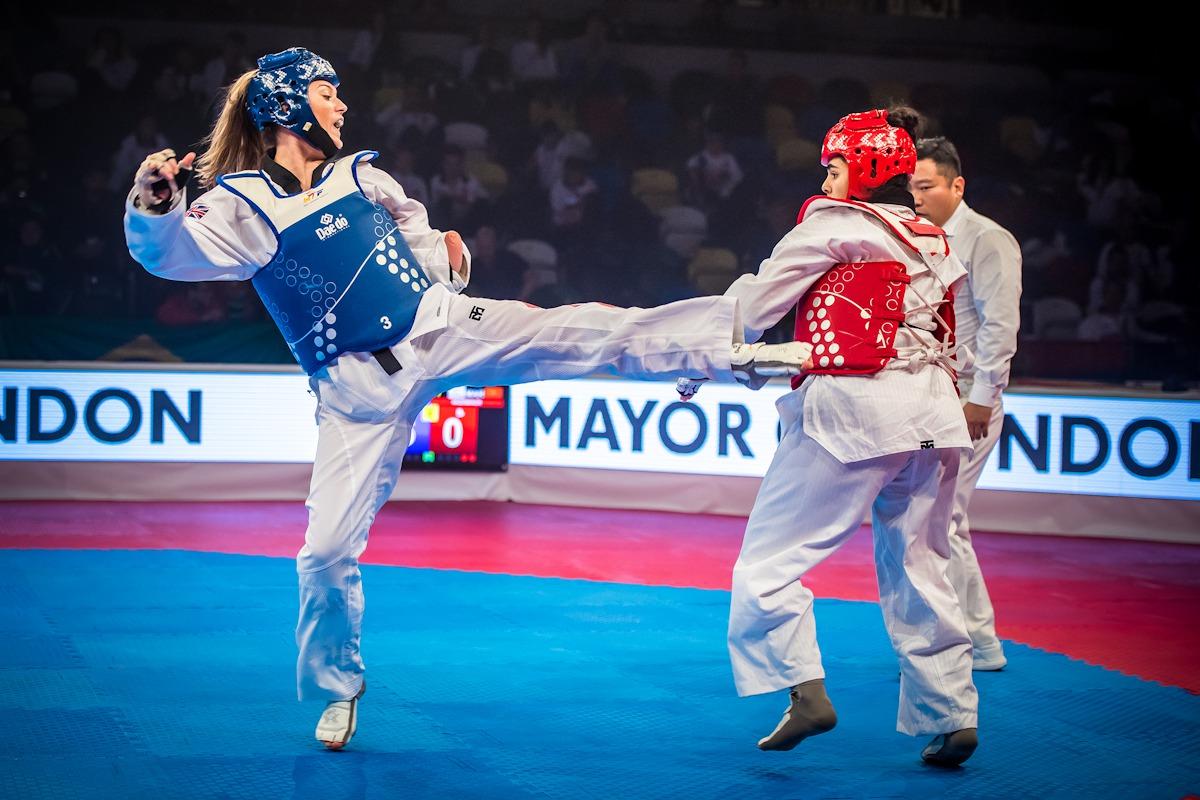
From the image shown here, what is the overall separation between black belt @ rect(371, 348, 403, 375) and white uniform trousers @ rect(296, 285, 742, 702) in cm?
2

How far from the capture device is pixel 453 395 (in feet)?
28.3

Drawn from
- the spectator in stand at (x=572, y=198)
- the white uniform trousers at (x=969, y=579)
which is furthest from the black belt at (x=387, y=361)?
the spectator in stand at (x=572, y=198)

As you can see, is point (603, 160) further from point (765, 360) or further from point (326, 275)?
point (765, 360)

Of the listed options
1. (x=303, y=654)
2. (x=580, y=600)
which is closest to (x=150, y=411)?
(x=580, y=600)

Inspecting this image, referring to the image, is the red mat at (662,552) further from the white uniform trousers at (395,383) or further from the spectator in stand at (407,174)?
the spectator in stand at (407,174)

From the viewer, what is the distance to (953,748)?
344 cm

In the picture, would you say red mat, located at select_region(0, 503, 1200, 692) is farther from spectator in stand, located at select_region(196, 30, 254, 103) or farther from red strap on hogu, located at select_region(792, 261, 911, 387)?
spectator in stand, located at select_region(196, 30, 254, 103)

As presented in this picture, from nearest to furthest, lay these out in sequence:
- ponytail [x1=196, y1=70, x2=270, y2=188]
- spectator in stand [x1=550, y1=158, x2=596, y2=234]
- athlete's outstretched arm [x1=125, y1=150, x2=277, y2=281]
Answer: athlete's outstretched arm [x1=125, y1=150, x2=277, y2=281] → ponytail [x1=196, y1=70, x2=270, y2=188] → spectator in stand [x1=550, y1=158, x2=596, y2=234]

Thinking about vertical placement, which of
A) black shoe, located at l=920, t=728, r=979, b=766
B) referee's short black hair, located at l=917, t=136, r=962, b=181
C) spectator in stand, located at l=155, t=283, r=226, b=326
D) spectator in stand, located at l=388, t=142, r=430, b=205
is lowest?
black shoe, located at l=920, t=728, r=979, b=766

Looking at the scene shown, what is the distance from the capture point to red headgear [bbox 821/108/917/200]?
136 inches

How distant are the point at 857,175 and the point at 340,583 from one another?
1.85 m

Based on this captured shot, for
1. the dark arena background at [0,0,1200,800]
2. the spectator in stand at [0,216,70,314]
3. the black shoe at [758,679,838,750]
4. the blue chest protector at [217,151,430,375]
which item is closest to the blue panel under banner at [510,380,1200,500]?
the dark arena background at [0,0,1200,800]

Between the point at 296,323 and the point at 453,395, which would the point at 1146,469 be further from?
the point at 296,323

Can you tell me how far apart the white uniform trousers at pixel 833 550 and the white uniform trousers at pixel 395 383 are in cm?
46
